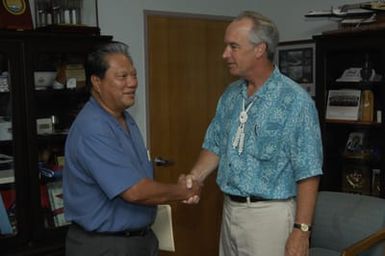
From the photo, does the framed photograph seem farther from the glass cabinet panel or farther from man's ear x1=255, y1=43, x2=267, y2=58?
the glass cabinet panel

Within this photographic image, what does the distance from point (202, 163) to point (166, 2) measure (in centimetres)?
149

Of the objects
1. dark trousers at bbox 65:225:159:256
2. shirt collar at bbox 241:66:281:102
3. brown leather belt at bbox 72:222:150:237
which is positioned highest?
shirt collar at bbox 241:66:281:102

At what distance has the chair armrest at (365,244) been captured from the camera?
6.77ft

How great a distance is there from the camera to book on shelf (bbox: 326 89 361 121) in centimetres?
320

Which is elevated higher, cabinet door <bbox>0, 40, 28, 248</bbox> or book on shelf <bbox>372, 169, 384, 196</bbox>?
cabinet door <bbox>0, 40, 28, 248</bbox>

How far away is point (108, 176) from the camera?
67.6 inches

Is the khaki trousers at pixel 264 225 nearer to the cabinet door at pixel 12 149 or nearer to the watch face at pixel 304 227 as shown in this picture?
the watch face at pixel 304 227

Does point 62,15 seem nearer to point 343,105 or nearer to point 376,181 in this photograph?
point 343,105

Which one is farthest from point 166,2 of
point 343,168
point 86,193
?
point 86,193

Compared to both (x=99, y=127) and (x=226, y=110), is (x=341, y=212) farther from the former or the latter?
(x=99, y=127)

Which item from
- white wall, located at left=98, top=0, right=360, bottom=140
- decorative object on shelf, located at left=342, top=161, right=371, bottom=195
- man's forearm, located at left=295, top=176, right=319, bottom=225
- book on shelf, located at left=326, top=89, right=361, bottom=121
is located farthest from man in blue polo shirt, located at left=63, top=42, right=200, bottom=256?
decorative object on shelf, located at left=342, top=161, right=371, bottom=195

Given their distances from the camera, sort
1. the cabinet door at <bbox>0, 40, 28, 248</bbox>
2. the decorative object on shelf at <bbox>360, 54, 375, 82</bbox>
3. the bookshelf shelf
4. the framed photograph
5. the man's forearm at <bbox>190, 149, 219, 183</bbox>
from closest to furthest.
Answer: the man's forearm at <bbox>190, 149, 219, 183</bbox>
the cabinet door at <bbox>0, 40, 28, 248</bbox>
the bookshelf shelf
the decorative object on shelf at <bbox>360, 54, 375, 82</bbox>
the framed photograph

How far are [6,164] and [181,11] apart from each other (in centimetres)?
161

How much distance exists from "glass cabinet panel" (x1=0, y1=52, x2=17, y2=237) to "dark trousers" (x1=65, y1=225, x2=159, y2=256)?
661mm
